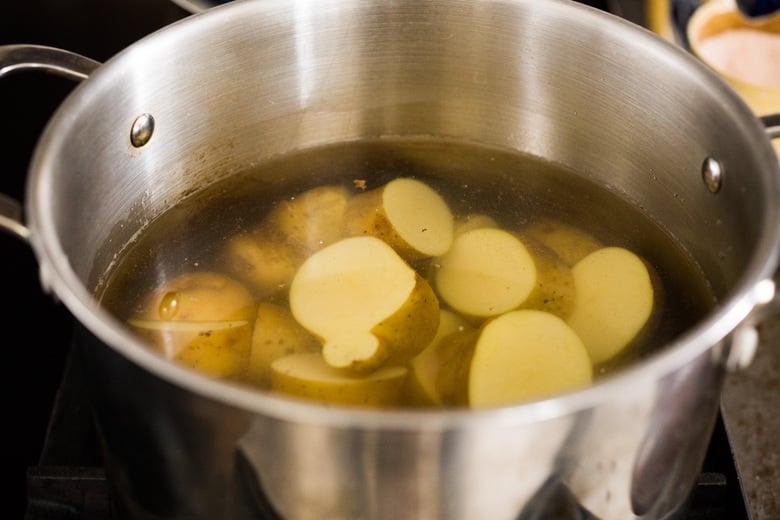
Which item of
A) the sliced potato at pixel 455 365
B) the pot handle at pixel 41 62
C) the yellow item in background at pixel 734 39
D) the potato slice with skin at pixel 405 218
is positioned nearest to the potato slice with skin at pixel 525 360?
the sliced potato at pixel 455 365

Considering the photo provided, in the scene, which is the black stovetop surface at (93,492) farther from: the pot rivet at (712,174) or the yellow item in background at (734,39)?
the yellow item in background at (734,39)

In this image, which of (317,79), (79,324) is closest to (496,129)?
(317,79)

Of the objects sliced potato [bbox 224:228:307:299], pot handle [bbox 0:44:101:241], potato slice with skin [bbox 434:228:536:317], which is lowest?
potato slice with skin [bbox 434:228:536:317]

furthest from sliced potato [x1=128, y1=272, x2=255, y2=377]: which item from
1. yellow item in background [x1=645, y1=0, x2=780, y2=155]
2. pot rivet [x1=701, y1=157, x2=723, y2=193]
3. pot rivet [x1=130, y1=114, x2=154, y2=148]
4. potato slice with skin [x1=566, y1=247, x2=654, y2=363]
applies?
yellow item in background [x1=645, y1=0, x2=780, y2=155]

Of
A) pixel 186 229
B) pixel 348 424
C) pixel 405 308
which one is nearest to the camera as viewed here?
pixel 348 424

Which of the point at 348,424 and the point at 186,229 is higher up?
the point at 348,424

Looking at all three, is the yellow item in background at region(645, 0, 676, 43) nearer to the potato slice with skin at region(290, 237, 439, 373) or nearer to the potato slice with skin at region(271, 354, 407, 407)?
the potato slice with skin at region(290, 237, 439, 373)

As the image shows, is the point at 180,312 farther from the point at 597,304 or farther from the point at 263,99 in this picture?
the point at 597,304
